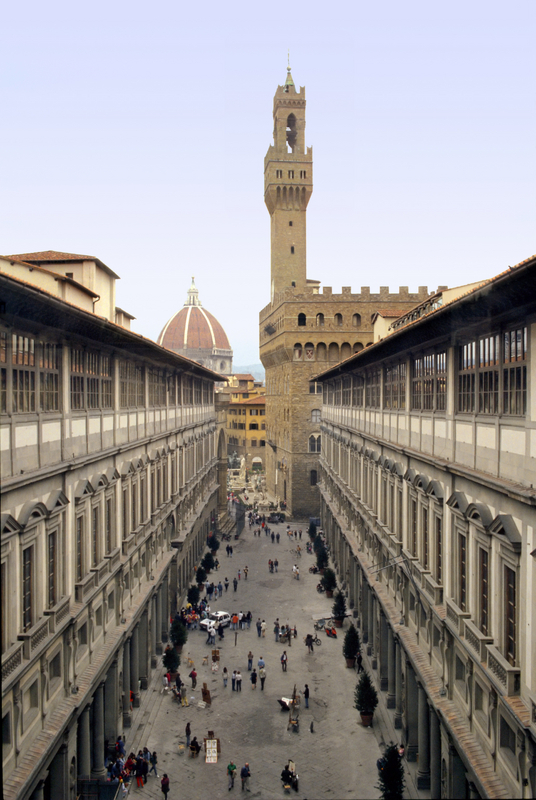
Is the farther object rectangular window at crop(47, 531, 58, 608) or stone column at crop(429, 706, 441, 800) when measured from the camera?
stone column at crop(429, 706, 441, 800)

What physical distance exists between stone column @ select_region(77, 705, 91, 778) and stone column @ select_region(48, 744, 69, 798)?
1975 mm

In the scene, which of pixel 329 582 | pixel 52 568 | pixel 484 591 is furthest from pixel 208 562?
pixel 484 591

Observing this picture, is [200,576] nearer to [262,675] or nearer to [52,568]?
[262,675]

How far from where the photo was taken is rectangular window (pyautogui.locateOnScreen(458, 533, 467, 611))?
1655cm

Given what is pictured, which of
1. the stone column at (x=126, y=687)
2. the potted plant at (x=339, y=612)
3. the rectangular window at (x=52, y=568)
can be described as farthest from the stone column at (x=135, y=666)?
the potted plant at (x=339, y=612)

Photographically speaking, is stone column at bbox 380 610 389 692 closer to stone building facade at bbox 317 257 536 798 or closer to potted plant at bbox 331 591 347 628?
stone building facade at bbox 317 257 536 798

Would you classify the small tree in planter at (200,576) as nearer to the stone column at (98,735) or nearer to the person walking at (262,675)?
the person walking at (262,675)

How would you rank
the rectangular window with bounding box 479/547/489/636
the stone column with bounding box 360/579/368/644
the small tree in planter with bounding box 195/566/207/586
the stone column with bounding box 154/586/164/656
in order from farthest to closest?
1. the small tree in planter with bounding box 195/566/207/586
2. the stone column with bounding box 360/579/368/644
3. the stone column with bounding box 154/586/164/656
4. the rectangular window with bounding box 479/547/489/636

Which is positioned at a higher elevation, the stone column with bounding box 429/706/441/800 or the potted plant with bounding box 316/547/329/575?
the stone column with bounding box 429/706/441/800

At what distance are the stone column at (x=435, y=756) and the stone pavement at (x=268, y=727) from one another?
2.16m

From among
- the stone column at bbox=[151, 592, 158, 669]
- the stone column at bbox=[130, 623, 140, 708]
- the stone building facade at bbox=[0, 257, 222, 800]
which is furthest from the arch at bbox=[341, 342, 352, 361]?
the stone column at bbox=[130, 623, 140, 708]

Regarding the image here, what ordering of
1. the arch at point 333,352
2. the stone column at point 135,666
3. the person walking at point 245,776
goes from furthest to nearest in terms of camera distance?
the arch at point 333,352 → the stone column at point 135,666 → the person walking at point 245,776

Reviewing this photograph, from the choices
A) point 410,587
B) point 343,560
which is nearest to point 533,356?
point 410,587

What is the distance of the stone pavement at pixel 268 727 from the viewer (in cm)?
2245
